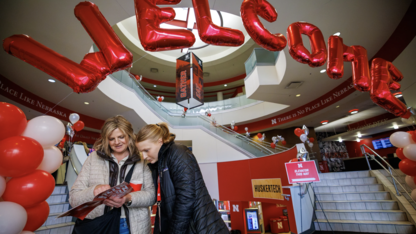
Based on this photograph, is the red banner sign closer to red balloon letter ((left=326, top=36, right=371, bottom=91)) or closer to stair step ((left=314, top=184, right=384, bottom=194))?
red balloon letter ((left=326, top=36, right=371, bottom=91))

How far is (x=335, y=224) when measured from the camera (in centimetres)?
387

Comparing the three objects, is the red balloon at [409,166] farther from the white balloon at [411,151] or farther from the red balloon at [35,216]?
the red balloon at [35,216]

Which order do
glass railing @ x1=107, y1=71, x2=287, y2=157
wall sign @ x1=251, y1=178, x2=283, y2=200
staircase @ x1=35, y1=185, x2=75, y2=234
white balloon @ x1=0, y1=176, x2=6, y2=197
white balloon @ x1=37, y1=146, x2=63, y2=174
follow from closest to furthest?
white balloon @ x1=0, y1=176, x2=6, y2=197 → white balloon @ x1=37, y1=146, x2=63, y2=174 → staircase @ x1=35, y1=185, x2=75, y2=234 → wall sign @ x1=251, y1=178, x2=283, y2=200 → glass railing @ x1=107, y1=71, x2=287, y2=157

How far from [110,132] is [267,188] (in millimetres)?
5833

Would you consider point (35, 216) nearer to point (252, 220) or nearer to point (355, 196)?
point (355, 196)

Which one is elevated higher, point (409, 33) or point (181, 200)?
point (409, 33)

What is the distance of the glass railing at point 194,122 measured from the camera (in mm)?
7404

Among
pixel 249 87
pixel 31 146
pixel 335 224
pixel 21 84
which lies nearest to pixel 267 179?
pixel 335 224

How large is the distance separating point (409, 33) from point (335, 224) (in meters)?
4.41

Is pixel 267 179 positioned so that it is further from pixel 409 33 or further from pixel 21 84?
pixel 21 84

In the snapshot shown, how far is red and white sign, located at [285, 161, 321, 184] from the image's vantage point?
3.68m

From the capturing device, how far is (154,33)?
68.7 inches

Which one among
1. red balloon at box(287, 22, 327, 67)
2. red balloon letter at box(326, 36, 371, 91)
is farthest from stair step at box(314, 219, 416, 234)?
red balloon at box(287, 22, 327, 67)

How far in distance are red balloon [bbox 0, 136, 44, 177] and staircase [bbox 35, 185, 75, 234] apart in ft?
5.60
